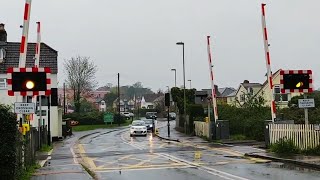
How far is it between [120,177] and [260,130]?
58.2 feet

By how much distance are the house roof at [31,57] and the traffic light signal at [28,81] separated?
102ft

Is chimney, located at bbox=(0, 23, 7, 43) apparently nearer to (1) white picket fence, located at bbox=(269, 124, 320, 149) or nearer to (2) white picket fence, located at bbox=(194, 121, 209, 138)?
(2) white picket fence, located at bbox=(194, 121, 209, 138)

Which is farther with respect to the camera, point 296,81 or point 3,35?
point 3,35

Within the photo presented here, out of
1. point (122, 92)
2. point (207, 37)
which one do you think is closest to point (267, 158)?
point (207, 37)

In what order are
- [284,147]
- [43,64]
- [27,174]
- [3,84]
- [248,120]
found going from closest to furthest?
1. [27,174]
2. [284,147]
3. [248,120]
4. [3,84]
5. [43,64]

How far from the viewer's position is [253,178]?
1276cm

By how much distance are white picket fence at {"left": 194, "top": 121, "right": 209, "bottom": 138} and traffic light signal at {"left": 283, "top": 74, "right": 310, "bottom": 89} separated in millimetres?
15538

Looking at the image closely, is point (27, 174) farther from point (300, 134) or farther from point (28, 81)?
point (300, 134)

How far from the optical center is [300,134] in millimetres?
19266

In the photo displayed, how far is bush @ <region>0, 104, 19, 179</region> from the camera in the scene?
1060 cm

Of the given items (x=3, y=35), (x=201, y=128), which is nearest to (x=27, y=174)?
(x=201, y=128)

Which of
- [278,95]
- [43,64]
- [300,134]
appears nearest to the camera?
[300,134]

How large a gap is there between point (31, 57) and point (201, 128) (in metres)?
18.7

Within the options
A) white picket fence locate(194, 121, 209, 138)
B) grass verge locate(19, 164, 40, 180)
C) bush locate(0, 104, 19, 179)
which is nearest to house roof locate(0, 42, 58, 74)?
white picket fence locate(194, 121, 209, 138)
